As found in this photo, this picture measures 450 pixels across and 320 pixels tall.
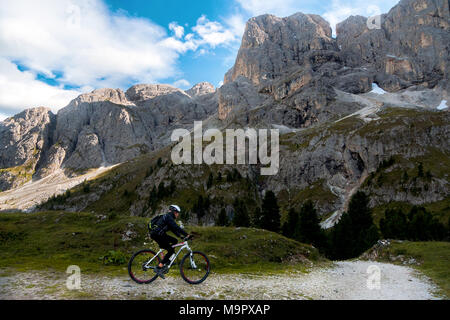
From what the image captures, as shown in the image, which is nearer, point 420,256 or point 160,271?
point 160,271

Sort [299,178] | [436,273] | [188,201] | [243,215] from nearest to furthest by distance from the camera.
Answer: [436,273] < [243,215] < [188,201] < [299,178]

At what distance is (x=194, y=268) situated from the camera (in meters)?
15.1

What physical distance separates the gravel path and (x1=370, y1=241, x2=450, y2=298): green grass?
2.38 meters

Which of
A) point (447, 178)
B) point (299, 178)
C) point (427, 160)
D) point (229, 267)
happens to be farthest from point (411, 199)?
point (229, 267)

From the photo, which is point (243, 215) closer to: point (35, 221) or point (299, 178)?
point (35, 221)

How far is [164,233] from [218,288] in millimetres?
4118

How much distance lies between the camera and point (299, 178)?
19512cm

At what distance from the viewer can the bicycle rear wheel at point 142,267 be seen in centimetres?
1435

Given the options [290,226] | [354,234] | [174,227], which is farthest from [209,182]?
[174,227]

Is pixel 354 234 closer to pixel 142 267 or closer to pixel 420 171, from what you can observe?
pixel 142 267

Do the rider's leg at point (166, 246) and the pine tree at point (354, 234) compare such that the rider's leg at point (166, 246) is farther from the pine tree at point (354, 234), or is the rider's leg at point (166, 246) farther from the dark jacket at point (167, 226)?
the pine tree at point (354, 234)

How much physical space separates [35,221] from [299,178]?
595ft

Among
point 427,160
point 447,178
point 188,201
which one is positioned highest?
point 427,160

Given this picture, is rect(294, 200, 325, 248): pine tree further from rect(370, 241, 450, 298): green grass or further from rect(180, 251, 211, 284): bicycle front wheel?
rect(180, 251, 211, 284): bicycle front wheel
